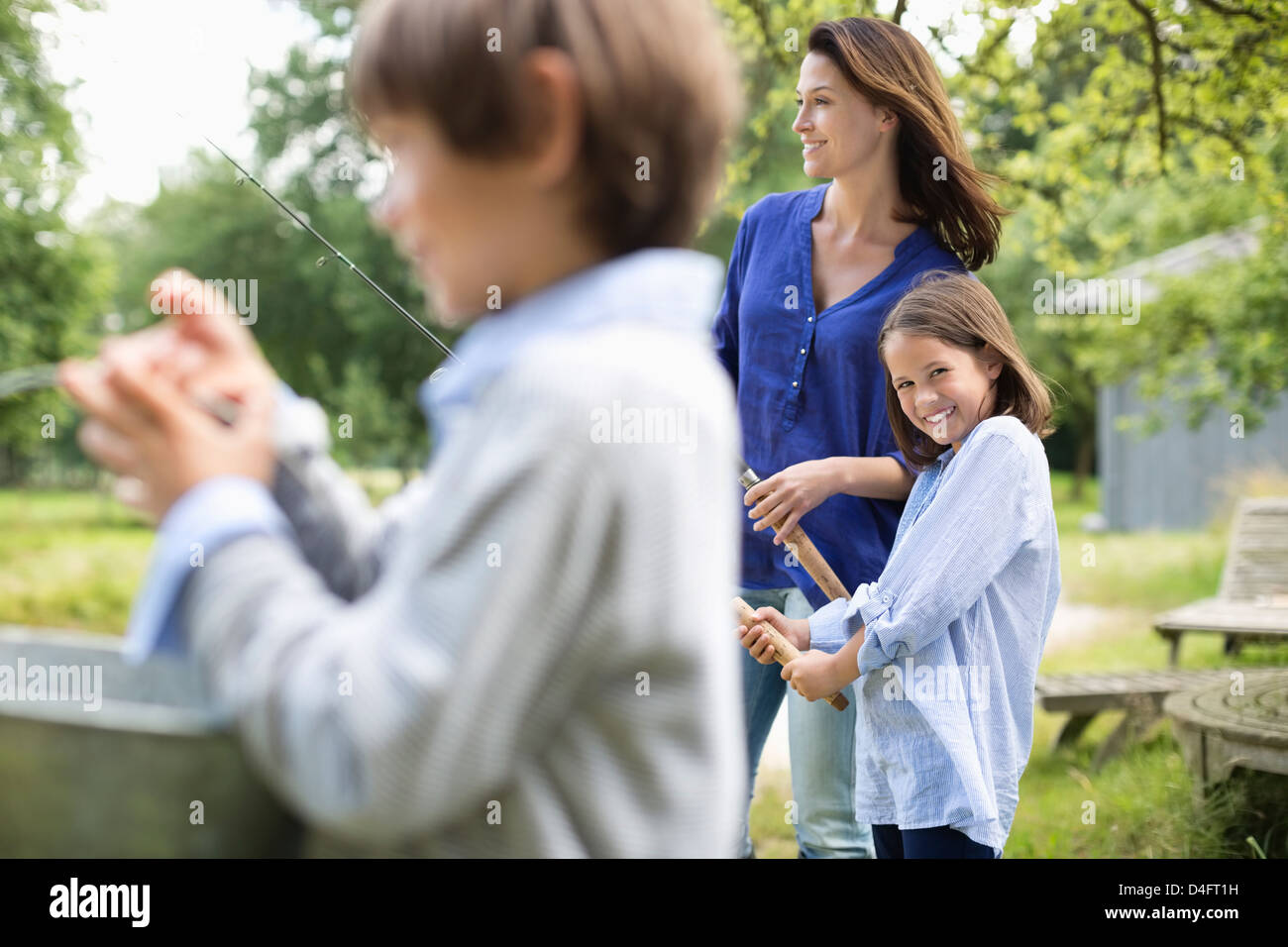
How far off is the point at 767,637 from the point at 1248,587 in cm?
451

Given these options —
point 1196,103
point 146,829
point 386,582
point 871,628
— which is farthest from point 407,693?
point 1196,103

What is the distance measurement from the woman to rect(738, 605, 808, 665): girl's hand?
0.29ft

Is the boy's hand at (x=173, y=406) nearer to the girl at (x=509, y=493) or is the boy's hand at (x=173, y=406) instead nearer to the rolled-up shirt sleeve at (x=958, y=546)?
the girl at (x=509, y=493)

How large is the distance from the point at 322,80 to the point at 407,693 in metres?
13.7

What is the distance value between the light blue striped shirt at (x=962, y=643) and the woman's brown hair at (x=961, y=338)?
13cm

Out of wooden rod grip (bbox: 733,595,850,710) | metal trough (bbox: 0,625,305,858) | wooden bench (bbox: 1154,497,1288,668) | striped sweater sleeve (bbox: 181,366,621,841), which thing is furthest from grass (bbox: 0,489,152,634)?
striped sweater sleeve (bbox: 181,366,621,841)

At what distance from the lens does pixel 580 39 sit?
2.69 ft

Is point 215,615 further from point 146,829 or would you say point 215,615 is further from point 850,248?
point 850,248

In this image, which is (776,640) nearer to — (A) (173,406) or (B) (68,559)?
(A) (173,406)

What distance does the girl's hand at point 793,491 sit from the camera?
1.97 metres

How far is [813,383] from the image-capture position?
2133 mm

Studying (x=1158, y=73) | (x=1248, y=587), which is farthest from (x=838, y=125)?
(x=1248, y=587)

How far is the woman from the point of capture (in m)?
2.09

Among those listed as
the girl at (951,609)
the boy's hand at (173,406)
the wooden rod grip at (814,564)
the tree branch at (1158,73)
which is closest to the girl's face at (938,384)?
the girl at (951,609)
